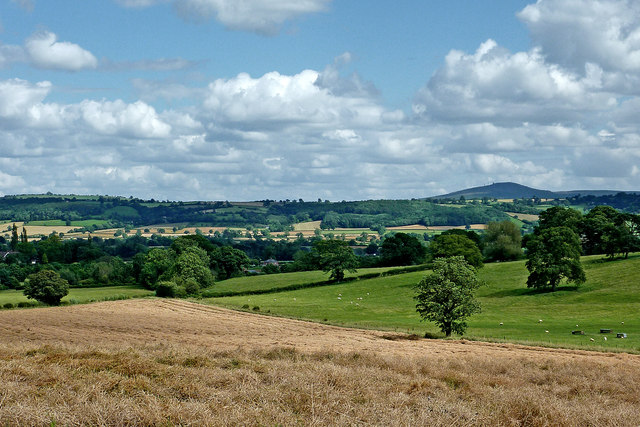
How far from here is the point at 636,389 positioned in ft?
67.1

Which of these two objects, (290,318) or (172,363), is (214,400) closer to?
(172,363)

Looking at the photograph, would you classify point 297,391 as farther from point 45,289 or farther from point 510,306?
point 45,289

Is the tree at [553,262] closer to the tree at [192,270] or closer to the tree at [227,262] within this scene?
the tree at [192,270]

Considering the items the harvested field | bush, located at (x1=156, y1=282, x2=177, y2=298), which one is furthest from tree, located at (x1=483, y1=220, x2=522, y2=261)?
the harvested field

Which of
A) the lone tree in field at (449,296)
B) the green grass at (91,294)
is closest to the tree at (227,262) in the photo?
the green grass at (91,294)

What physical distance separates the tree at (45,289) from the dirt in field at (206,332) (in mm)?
15846

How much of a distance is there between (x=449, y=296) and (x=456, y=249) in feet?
174

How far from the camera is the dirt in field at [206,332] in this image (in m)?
38.6

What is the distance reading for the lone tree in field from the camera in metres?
51.6

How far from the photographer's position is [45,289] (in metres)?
90.9

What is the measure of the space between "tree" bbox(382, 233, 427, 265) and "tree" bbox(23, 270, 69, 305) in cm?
6763

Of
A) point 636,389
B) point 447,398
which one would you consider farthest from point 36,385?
point 636,389

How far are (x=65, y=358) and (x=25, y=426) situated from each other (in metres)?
7.51

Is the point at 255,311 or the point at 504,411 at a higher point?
the point at 504,411
